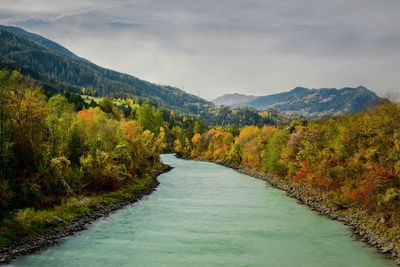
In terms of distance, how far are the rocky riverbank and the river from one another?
46.8 inches

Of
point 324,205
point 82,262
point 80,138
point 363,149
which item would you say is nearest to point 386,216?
point 363,149

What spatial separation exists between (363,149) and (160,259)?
104 ft

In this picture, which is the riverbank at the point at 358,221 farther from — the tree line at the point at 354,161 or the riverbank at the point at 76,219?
the riverbank at the point at 76,219

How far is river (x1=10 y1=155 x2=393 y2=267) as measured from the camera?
38094 mm

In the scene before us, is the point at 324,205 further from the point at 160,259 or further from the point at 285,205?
the point at 160,259

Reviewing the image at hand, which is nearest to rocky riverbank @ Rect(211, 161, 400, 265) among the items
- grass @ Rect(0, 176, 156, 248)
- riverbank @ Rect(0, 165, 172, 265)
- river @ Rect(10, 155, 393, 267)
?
river @ Rect(10, 155, 393, 267)

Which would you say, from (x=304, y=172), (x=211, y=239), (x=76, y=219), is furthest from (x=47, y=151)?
(x=304, y=172)

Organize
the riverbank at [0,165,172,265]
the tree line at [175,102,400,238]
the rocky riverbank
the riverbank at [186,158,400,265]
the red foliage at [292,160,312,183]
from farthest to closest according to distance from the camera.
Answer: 1. the red foliage at [292,160,312,183]
2. the tree line at [175,102,400,238]
3. the riverbank at [186,158,400,265]
4. the rocky riverbank
5. the riverbank at [0,165,172,265]

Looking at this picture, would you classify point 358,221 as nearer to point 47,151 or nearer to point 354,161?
point 354,161

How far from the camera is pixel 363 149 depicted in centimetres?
5538

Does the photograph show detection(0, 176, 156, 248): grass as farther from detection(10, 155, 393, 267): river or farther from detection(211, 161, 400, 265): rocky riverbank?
detection(211, 161, 400, 265): rocky riverbank

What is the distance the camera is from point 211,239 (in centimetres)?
4622

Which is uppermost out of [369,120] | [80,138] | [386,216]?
[369,120]

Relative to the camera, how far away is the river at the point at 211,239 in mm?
38094
